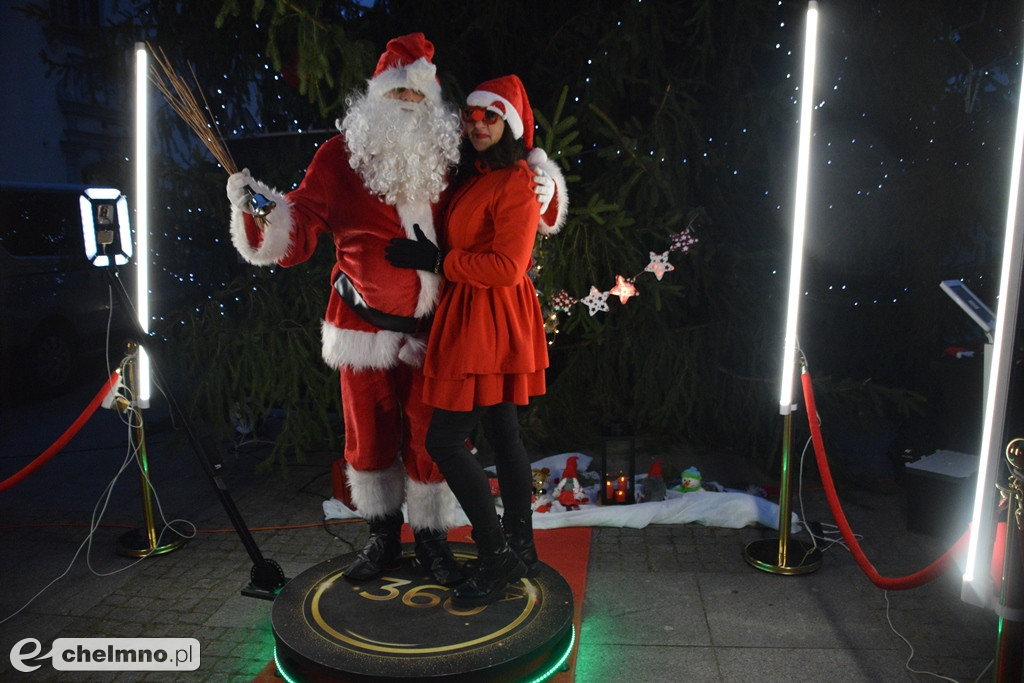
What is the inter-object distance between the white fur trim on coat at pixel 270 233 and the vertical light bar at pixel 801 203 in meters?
2.10

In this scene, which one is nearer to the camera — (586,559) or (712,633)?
(712,633)

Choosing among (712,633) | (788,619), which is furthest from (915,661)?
(712,633)

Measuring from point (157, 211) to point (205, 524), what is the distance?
7.25 feet

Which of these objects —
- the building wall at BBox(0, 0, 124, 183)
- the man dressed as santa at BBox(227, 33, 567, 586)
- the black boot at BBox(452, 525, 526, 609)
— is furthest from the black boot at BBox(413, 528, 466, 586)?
the building wall at BBox(0, 0, 124, 183)

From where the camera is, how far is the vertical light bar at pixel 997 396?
211cm

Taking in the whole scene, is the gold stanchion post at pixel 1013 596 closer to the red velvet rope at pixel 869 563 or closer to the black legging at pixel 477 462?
the red velvet rope at pixel 869 563

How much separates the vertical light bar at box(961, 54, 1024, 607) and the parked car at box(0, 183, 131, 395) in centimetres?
649

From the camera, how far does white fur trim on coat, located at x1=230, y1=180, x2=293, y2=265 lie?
2.85m

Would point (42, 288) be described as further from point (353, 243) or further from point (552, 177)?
point (552, 177)

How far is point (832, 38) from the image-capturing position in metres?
5.21

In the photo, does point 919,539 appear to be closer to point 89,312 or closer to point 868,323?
point 868,323

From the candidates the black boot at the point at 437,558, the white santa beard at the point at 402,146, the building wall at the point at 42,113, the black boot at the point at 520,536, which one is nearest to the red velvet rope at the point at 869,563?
the black boot at the point at 520,536

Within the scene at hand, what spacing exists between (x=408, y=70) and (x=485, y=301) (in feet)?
2.86

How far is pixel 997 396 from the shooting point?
7.27 ft
